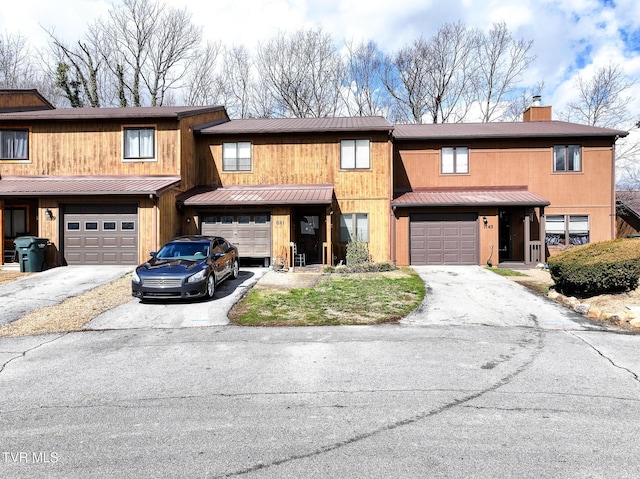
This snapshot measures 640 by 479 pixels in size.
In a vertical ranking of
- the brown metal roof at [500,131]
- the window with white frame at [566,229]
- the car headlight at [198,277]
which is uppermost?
the brown metal roof at [500,131]

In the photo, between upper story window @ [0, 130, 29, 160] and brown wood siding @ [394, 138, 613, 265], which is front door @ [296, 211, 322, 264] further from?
upper story window @ [0, 130, 29, 160]

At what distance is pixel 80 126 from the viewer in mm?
17109

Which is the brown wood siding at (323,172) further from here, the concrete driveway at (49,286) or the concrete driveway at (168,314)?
the concrete driveway at (168,314)

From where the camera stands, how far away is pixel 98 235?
1581cm

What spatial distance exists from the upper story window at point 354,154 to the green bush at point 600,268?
9.42 metres

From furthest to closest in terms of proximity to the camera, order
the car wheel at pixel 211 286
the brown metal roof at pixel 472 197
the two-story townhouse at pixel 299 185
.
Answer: the brown metal roof at pixel 472 197 → the two-story townhouse at pixel 299 185 → the car wheel at pixel 211 286

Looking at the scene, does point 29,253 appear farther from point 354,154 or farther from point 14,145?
point 354,154

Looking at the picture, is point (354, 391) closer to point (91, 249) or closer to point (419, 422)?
point (419, 422)

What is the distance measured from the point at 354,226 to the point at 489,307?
885 cm

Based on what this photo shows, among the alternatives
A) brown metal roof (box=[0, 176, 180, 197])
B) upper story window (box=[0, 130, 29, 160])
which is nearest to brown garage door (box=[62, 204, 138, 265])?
brown metal roof (box=[0, 176, 180, 197])

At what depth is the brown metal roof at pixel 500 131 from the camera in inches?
743

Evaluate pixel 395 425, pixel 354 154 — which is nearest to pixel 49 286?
pixel 395 425

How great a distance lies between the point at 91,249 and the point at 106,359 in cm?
1102

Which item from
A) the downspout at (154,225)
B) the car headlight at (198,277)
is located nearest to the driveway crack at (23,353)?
the car headlight at (198,277)
